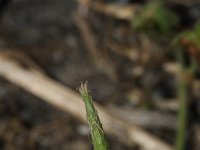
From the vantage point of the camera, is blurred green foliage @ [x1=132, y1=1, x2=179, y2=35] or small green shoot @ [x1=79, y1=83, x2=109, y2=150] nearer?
small green shoot @ [x1=79, y1=83, x2=109, y2=150]

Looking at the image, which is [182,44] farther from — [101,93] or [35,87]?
[35,87]

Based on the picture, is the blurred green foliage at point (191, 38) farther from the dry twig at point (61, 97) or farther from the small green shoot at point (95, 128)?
the small green shoot at point (95, 128)

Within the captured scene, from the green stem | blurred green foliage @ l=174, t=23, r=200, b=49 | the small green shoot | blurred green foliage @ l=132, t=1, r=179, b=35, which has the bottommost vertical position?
the small green shoot

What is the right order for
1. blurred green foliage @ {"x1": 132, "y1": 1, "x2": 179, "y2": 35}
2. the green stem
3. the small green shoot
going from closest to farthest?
the small green shoot
the green stem
blurred green foliage @ {"x1": 132, "y1": 1, "x2": 179, "y2": 35}

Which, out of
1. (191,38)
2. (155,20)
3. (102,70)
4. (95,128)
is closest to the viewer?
(95,128)

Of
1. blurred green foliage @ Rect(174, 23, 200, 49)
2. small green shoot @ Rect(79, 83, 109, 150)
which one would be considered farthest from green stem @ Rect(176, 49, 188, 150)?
small green shoot @ Rect(79, 83, 109, 150)

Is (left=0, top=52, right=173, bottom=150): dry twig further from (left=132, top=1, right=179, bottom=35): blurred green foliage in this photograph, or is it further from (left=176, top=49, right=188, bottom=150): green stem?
(left=132, top=1, right=179, bottom=35): blurred green foliage

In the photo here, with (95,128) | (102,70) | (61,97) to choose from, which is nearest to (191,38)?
(102,70)

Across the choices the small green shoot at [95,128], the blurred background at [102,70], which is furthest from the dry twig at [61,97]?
the small green shoot at [95,128]

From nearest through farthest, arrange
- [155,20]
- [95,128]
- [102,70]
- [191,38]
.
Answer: [95,128]
[191,38]
[155,20]
[102,70]

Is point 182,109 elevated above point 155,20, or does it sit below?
below

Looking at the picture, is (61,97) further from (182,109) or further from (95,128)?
(95,128)
